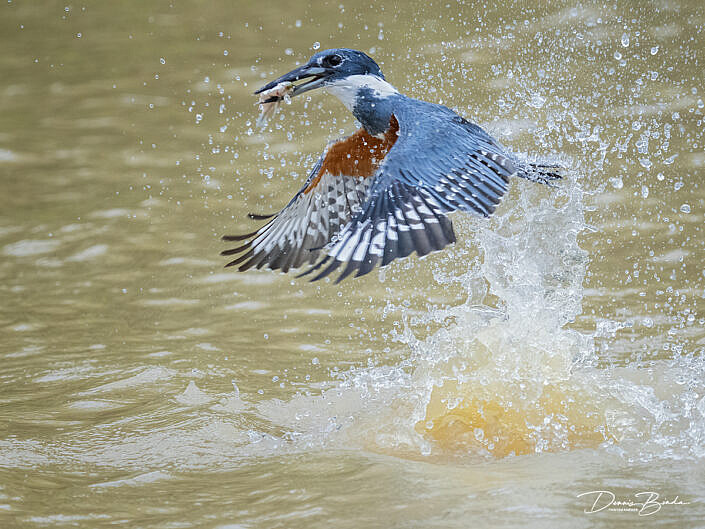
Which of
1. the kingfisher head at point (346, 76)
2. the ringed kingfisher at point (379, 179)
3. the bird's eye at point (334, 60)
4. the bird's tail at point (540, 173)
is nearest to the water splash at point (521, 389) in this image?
the bird's tail at point (540, 173)

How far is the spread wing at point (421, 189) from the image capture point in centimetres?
379

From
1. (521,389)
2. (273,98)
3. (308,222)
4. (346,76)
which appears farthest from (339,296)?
(521,389)

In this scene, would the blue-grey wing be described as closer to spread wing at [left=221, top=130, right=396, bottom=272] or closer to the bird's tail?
spread wing at [left=221, top=130, right=396, bottom=272]

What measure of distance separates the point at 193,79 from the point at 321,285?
154 inches

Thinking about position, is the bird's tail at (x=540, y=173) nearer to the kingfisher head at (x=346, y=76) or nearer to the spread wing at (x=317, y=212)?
the spread wing at (x=317, y=212)

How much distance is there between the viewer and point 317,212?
5.00 m

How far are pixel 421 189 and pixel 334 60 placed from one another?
113cm

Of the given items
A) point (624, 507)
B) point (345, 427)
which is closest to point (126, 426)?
point (345, 427)

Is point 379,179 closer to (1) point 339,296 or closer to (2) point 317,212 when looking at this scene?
(2) point 317,212

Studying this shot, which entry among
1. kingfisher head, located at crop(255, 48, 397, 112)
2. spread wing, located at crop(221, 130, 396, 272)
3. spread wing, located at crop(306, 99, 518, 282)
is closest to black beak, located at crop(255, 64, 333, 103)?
kingfisher head, located at crop(255, 48, 397, 112)

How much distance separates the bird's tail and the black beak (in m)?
1.11

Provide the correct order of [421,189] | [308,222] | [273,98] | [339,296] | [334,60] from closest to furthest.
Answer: [421,189] → [273,98] → [334,60] → [308,222] → [339,296]

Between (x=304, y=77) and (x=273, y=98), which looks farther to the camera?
(x=304, y=77)

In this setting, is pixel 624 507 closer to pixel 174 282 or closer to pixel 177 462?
pixel 177 462
